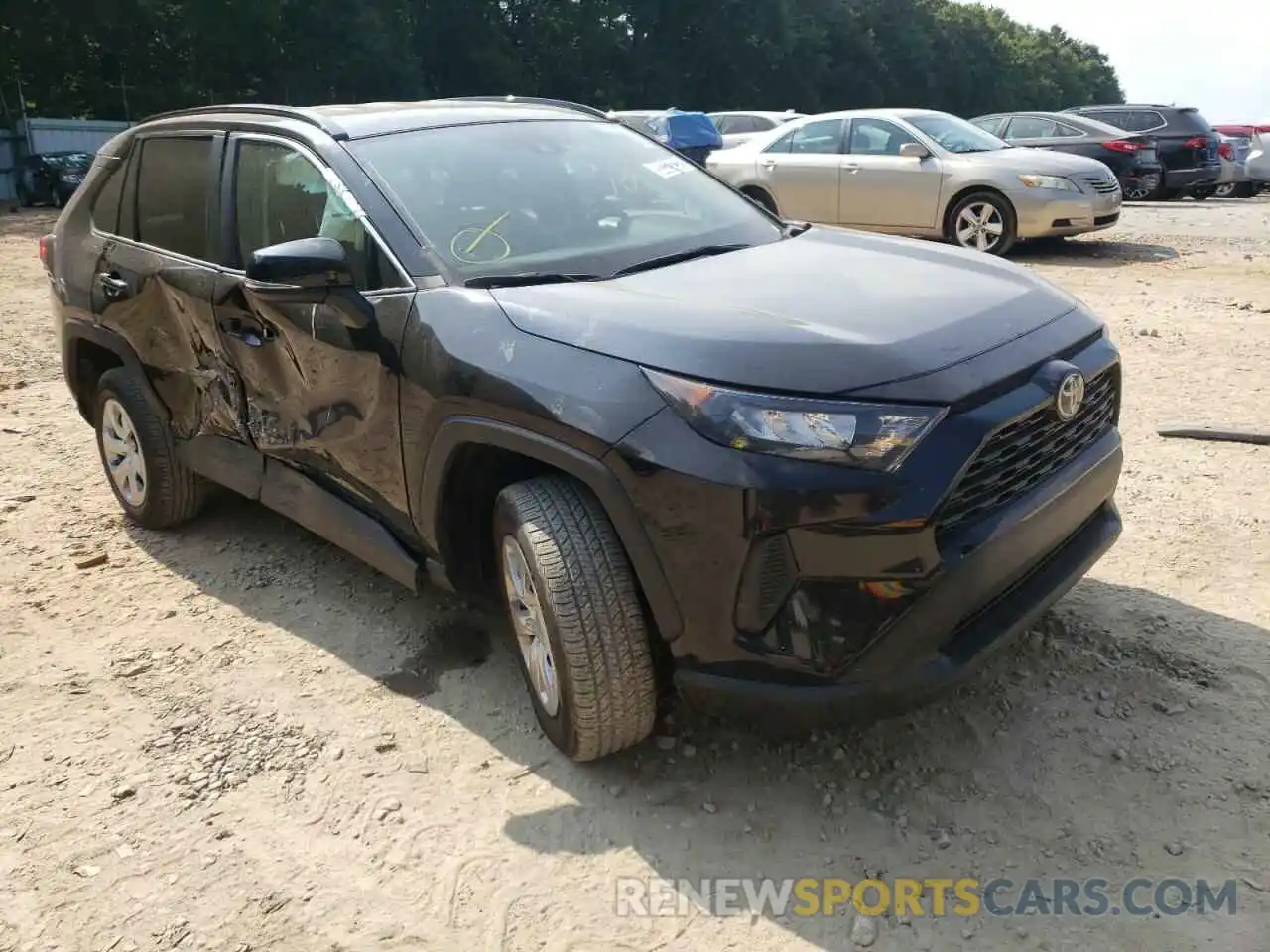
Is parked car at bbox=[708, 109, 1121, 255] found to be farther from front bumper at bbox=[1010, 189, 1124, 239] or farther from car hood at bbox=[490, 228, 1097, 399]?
car hood at bbox=[490, 228, 1097, 399]

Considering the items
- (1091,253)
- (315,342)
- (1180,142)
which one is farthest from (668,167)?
(1180,142)

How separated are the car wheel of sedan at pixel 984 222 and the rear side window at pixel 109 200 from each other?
814cm

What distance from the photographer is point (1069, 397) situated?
2.67 meters

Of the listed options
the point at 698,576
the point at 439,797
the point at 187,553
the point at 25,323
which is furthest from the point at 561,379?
the point at 25,323

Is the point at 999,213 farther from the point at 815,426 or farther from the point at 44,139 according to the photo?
the point at 44,139

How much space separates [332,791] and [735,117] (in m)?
15.7

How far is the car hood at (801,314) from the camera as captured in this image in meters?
2.40

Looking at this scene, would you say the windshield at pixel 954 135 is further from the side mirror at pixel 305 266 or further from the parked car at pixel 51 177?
the parked car at pixel 51 177

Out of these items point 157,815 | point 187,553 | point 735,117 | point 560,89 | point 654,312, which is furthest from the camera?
point 560,89

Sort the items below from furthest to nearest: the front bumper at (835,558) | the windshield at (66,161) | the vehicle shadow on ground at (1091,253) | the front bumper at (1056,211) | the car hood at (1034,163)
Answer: the windshield at (66,161), the vehicle shadow on ground at (1091,253), the car hood at (1034,163), the front bumper at (1056,211), the front bumper at (835,558)

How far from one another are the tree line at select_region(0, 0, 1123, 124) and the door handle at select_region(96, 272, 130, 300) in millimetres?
32201

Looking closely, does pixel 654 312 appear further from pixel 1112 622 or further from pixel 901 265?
pixel 1112 622

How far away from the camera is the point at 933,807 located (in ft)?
8.82

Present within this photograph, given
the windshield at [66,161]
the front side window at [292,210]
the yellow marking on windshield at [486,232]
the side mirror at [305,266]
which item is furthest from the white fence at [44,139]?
the yellow marking on windshield at [486,232]
